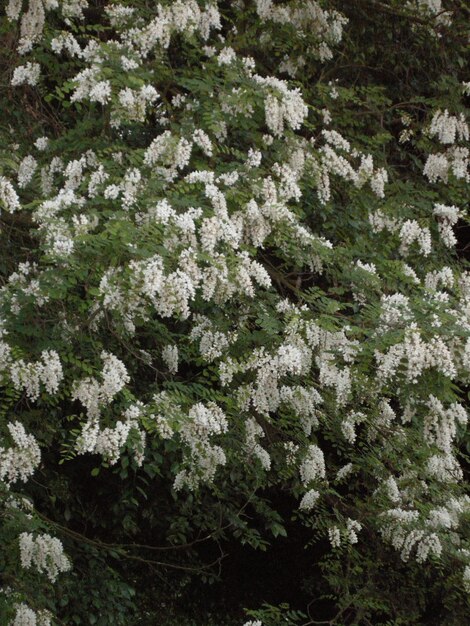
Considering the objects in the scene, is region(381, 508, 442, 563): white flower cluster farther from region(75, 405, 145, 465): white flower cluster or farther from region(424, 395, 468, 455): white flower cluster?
region(75, 405, 145, 465): white flower cluster

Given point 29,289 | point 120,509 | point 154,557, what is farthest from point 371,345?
point 154,557

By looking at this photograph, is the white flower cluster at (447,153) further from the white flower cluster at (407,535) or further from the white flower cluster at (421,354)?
the white flower cluster at (421,354)

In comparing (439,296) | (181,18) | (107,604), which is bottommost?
(107,604)

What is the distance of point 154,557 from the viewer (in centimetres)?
841

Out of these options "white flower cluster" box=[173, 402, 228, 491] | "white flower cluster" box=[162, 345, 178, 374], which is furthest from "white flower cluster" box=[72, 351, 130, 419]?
"white flower cluster" box=[162, 345, 178, 374]

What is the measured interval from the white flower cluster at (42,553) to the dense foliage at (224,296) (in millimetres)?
12

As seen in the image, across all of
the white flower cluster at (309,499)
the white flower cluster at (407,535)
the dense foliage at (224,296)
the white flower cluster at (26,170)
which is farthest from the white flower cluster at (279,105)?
the white flower cluster at (407,535)

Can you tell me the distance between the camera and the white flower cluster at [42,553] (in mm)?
5438

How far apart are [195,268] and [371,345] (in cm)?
99

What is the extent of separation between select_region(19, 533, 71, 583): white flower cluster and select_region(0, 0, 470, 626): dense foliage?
1 cm

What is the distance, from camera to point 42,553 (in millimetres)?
5504

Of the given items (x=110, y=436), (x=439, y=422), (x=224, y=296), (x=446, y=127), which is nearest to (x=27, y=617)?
(x=110, y=436)

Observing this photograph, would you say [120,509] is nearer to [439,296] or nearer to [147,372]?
[147,372]

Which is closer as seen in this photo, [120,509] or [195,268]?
[195,268]
